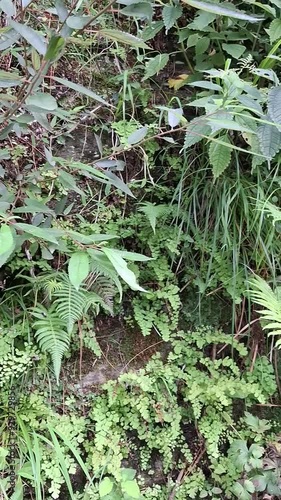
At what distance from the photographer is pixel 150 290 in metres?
1.63

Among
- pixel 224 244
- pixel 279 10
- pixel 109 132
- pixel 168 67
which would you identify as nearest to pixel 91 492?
pixel 224 244

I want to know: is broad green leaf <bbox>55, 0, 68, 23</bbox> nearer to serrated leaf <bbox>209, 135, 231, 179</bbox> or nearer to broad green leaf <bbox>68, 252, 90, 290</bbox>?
broad green leaf <bbox>68, 252, 90, 290</bbox>

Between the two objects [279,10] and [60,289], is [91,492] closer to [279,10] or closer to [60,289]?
[60,289]

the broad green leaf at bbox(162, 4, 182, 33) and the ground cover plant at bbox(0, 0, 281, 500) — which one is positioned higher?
the broad green leaf at bbox(162, 4, 182, 33)

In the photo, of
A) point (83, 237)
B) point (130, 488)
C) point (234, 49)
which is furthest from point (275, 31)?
point (130, 488)

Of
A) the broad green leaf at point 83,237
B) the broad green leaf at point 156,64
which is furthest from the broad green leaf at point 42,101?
the broad green leaf at point 156,64

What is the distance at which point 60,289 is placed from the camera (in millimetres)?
1378

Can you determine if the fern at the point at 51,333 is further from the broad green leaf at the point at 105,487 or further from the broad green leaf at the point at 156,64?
the broad green leaf at the point at 156,64

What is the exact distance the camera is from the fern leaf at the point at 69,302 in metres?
1.34

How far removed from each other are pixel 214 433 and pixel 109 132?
1216mm

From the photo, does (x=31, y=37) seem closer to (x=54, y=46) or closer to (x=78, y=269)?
(x=54, y=46)

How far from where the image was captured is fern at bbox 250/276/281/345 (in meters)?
1.35

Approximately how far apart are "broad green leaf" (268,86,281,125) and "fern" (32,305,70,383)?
93cm

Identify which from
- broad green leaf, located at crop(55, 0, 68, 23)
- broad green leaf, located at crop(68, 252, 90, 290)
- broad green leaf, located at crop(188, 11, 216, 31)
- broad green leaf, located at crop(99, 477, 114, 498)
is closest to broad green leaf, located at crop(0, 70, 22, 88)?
broad green leaf, located at crop(55, 0, 68, 23)
